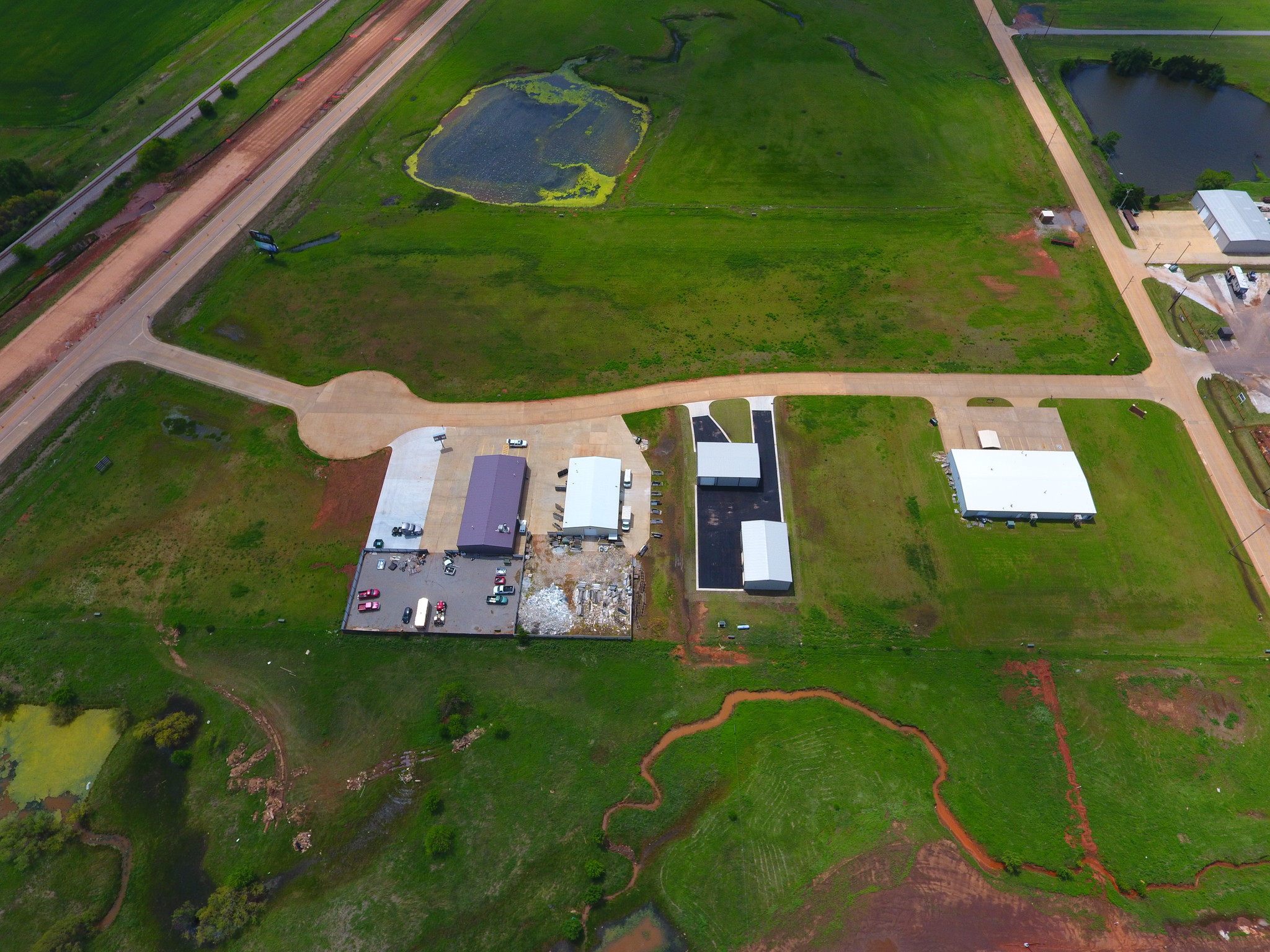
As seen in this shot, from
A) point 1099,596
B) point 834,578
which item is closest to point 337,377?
point 834,578

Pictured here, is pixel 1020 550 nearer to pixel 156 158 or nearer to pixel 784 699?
pixel 784 699

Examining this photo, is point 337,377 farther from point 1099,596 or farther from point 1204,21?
point 1204,21

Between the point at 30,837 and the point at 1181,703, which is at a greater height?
the point at 1181,703

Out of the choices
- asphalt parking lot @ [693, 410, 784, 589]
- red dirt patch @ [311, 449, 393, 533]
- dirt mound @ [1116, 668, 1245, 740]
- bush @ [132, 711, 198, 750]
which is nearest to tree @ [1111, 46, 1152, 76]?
asphalt parking lot @ [693, 410, 784, 589]

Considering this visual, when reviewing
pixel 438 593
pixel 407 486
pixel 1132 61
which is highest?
pixel 1132 61

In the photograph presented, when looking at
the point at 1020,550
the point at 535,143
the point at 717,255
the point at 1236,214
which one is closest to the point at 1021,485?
the point at 1020,550

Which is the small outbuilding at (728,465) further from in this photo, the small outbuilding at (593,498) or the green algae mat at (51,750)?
the green algae mat at (51,750)

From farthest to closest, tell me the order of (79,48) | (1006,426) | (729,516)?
(79,48) < (1006,426) < (729,516)

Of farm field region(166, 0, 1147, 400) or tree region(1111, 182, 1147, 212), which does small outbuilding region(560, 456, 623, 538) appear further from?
tree region(1111, 182, 1147, 212)
